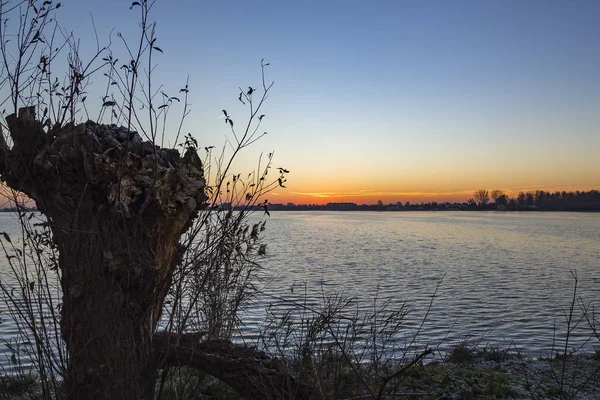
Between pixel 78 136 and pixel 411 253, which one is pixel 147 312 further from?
pixel 411 253

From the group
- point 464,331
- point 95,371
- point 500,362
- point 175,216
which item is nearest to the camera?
point 95,371

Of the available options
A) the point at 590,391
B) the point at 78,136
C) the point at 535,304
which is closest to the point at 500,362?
the point at 590,391

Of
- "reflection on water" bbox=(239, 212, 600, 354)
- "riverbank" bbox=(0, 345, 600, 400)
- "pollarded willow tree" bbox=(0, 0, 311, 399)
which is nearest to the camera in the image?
"pollarded willow tree" bbox=(0, 0, 311, 399)

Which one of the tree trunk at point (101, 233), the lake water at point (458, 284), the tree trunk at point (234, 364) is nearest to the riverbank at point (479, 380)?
the lake water at point (458, 284)

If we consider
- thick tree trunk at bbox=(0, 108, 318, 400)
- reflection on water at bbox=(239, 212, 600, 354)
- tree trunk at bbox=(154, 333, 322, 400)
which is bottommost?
reflection on water at bbox=(239, 212, 600, 354)

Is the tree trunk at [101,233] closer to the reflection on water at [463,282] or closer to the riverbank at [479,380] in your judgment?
the riverbank at [479,380]

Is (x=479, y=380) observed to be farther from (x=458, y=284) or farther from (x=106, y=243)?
(x=458, y=284)

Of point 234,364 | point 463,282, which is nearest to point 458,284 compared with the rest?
point 463,282

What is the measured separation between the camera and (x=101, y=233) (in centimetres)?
383

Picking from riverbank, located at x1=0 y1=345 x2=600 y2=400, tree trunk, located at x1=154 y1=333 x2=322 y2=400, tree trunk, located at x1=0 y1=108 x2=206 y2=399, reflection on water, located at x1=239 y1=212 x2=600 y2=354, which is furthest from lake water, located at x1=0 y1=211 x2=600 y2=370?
tree trunk, located at x1=0 y1=108 x2=206 y2=399

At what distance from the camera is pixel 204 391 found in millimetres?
6336

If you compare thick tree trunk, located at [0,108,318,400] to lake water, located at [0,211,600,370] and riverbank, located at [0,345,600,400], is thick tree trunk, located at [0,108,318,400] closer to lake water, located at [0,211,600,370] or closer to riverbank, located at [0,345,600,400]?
lake water, located at [0,211,600,370]

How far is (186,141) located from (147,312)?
151 cm

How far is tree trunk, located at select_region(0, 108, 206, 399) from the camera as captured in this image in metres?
3.69
